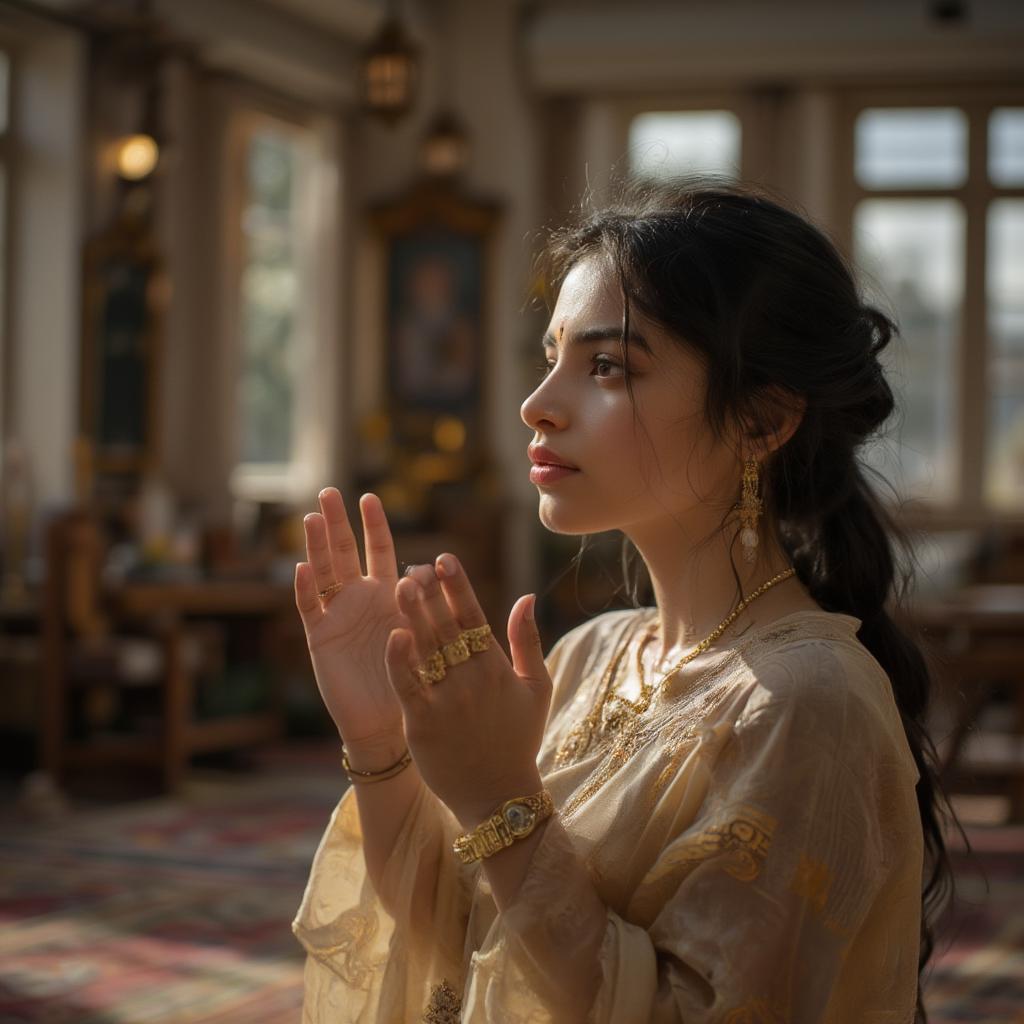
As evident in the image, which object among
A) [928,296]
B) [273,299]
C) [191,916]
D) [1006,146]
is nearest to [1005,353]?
[928,296]

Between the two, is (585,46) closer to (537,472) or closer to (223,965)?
(223,965)

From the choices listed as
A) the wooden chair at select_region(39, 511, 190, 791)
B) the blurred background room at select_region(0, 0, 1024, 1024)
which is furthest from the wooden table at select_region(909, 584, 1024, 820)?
the wooden chair at select_region(39, 511, 190, 791)

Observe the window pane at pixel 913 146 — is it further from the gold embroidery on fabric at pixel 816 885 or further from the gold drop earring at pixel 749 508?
the gold embroidery on fabric at pixel 816 885

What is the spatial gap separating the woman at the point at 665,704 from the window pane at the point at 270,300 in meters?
7.53

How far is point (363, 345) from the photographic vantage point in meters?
9.79

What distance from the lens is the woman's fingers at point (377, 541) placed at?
1463 mm

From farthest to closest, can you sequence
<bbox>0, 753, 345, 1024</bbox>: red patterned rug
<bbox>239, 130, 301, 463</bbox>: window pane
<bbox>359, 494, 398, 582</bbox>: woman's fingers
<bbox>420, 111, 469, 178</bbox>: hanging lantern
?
<bbox>420, 111, 469, 178</bbox>: hanging lantern, <bbox>239, 130, 301, 463</bbox>: window pane, <bbox>0, 753, 345, 1024</bbox>: red patterned rug, <bbox>359, 494, 398, 582</bbox>: woman's fingers

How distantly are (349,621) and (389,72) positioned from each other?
5783 millimetres

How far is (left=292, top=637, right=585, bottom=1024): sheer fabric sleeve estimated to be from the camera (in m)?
1.52

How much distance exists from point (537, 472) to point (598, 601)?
7870 millimetres

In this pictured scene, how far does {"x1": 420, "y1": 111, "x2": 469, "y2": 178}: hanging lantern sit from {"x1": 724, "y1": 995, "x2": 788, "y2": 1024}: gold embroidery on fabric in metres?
8.61

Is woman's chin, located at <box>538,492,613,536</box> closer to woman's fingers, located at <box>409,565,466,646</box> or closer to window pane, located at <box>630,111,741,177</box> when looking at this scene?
woman's fingers, located at <box>409,565,466,646</box>

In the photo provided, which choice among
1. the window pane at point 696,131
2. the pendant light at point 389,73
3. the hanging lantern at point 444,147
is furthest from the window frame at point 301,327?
the window pane at point 696,131

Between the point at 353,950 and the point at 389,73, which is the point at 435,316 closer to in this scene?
the point at 389,73
